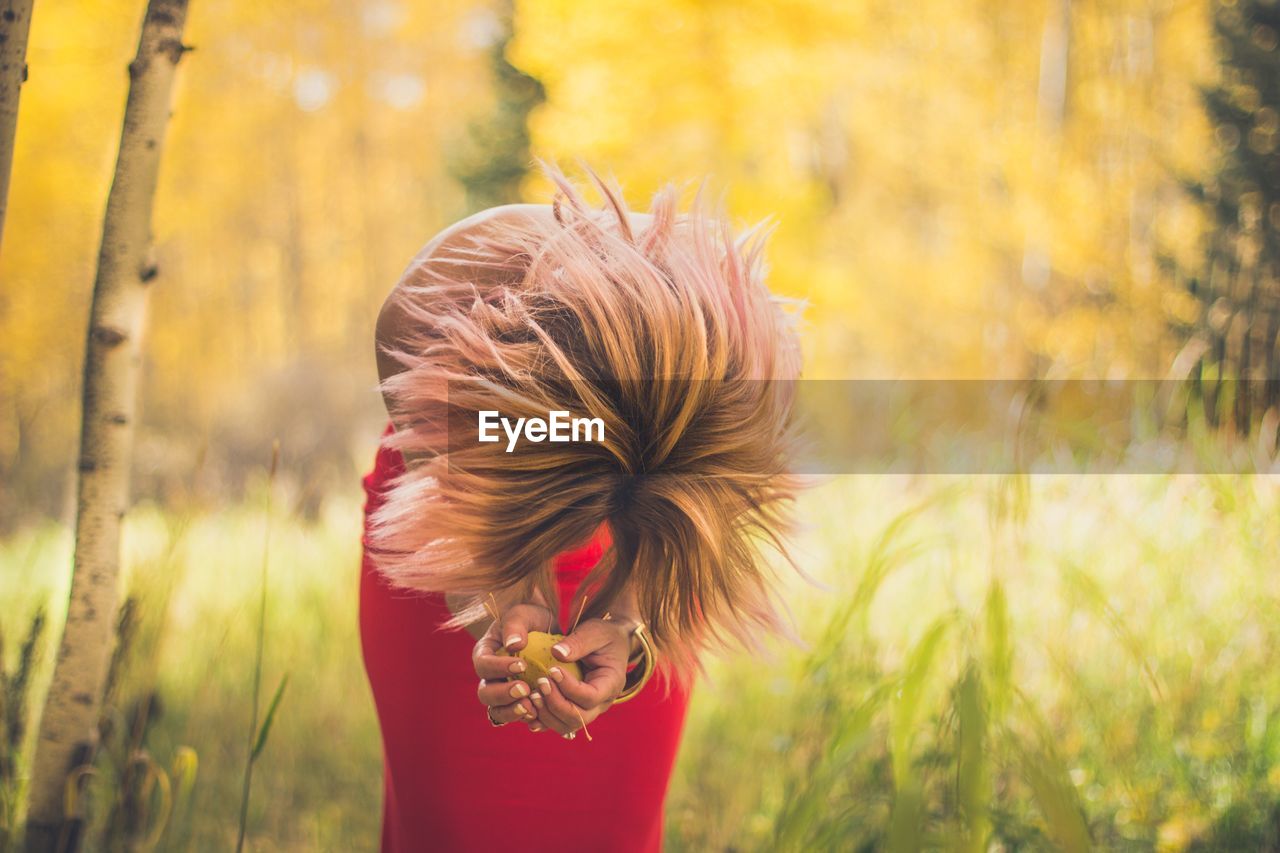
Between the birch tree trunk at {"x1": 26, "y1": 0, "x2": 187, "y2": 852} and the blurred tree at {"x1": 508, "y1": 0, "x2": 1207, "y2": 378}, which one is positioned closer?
the birch tree trunk at {"x1": 26, "y1": 0, "x2": 187, "y2": 852}

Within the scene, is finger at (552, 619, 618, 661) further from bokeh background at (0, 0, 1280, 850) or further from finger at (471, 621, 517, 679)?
bokeh background at (0, 0, 1280, 850)

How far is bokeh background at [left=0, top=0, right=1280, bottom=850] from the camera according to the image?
6.19 feet

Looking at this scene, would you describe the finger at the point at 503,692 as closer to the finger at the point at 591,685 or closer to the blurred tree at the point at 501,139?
the finger at the point at 591,685

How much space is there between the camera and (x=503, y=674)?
1.10m

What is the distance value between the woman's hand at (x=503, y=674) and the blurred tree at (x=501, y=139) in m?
10.1

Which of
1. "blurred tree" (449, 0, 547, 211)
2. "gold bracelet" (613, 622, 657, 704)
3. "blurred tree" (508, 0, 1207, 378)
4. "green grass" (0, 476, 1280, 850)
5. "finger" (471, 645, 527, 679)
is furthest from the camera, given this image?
"blurred tree" (449, 0, 547, 211)

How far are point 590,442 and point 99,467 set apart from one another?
889 mm

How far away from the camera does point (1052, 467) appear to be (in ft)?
12.1

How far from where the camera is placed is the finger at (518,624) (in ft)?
3.66

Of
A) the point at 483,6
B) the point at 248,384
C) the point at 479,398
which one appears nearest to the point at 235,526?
the point at 479,398

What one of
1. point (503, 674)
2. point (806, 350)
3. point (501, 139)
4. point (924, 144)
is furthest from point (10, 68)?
point (924, 144)

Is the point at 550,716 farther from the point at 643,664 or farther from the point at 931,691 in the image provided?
the point at 931,691

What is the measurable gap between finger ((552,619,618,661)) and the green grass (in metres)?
0.28

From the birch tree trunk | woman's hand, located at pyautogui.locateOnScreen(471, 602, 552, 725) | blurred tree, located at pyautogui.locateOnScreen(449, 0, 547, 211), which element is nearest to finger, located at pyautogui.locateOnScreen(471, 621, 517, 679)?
woman's hand, located at pyautogui.locateOnScreen(471, 602, 552, 725)
